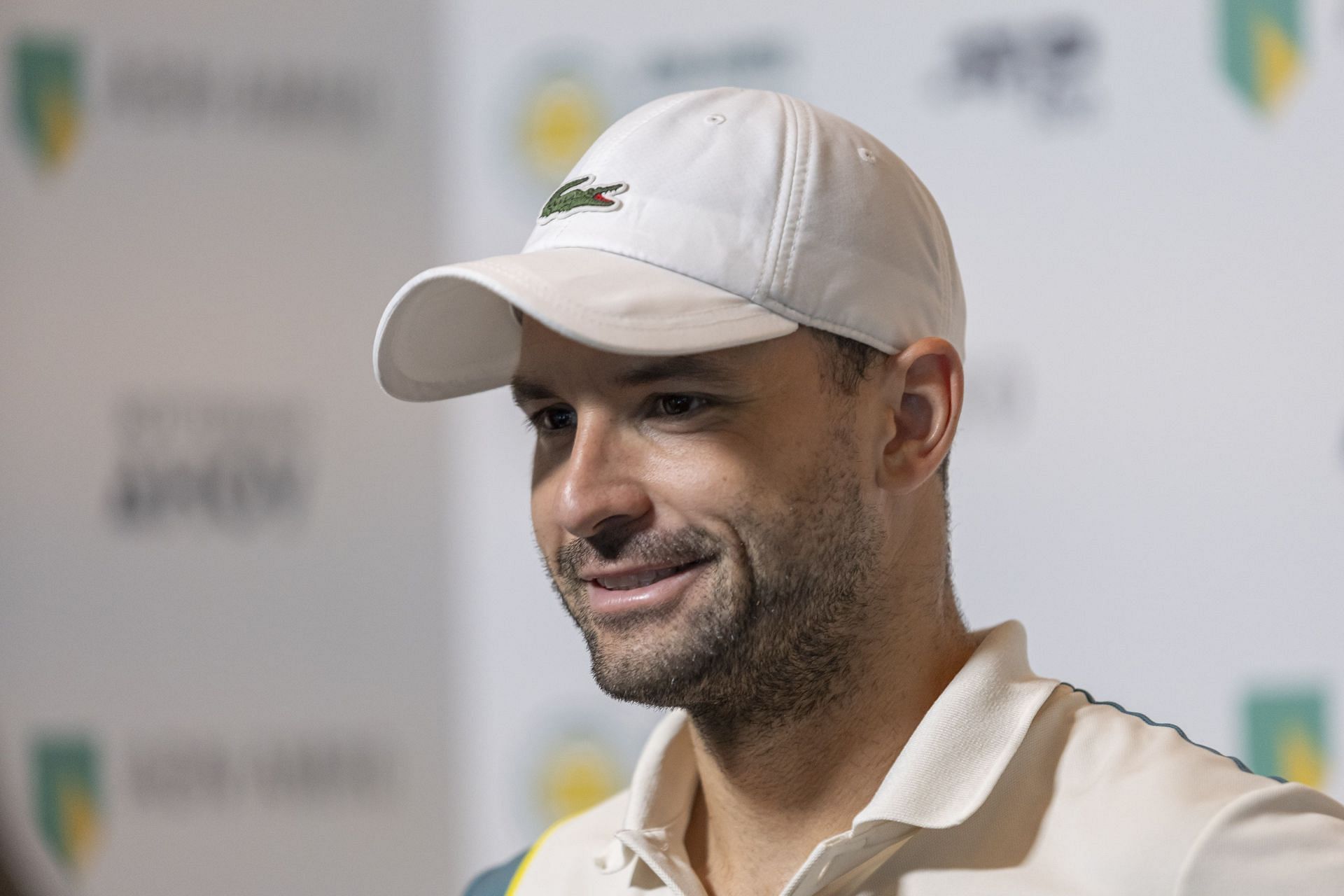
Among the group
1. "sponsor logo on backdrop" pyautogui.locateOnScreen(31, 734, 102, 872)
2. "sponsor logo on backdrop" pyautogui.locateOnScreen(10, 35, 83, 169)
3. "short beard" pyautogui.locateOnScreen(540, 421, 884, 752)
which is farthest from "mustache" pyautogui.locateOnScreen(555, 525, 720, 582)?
"sponsor logo on backdrop" pyautogui.locateOnScreen(10, 35, 83, 169)

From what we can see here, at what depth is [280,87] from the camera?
251cm

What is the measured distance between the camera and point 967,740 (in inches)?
41.9

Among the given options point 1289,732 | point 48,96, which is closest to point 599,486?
point 1289,732

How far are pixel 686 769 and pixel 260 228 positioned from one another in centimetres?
152

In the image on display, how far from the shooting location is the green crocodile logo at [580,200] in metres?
1.13

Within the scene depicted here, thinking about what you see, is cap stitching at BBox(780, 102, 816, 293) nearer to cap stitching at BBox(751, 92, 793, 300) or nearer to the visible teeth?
cap stitching at BBox(751, 92, 793, 300)

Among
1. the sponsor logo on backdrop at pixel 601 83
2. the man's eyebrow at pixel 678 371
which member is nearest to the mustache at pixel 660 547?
the man's eyebrow at pixel 678 371

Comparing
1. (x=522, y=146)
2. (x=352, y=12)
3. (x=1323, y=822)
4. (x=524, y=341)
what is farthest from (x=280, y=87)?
(x=1323, y=822)

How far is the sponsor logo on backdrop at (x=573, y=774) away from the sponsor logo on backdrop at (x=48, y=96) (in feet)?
4.08

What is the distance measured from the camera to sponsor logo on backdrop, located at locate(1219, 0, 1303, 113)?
179 centimetres

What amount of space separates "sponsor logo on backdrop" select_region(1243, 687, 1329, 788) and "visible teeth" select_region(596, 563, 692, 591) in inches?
40.3

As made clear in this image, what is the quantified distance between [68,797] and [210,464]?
1.86ft

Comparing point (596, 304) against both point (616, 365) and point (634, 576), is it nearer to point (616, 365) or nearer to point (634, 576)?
point (616, 365)

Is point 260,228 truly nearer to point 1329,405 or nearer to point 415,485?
point 415,485
